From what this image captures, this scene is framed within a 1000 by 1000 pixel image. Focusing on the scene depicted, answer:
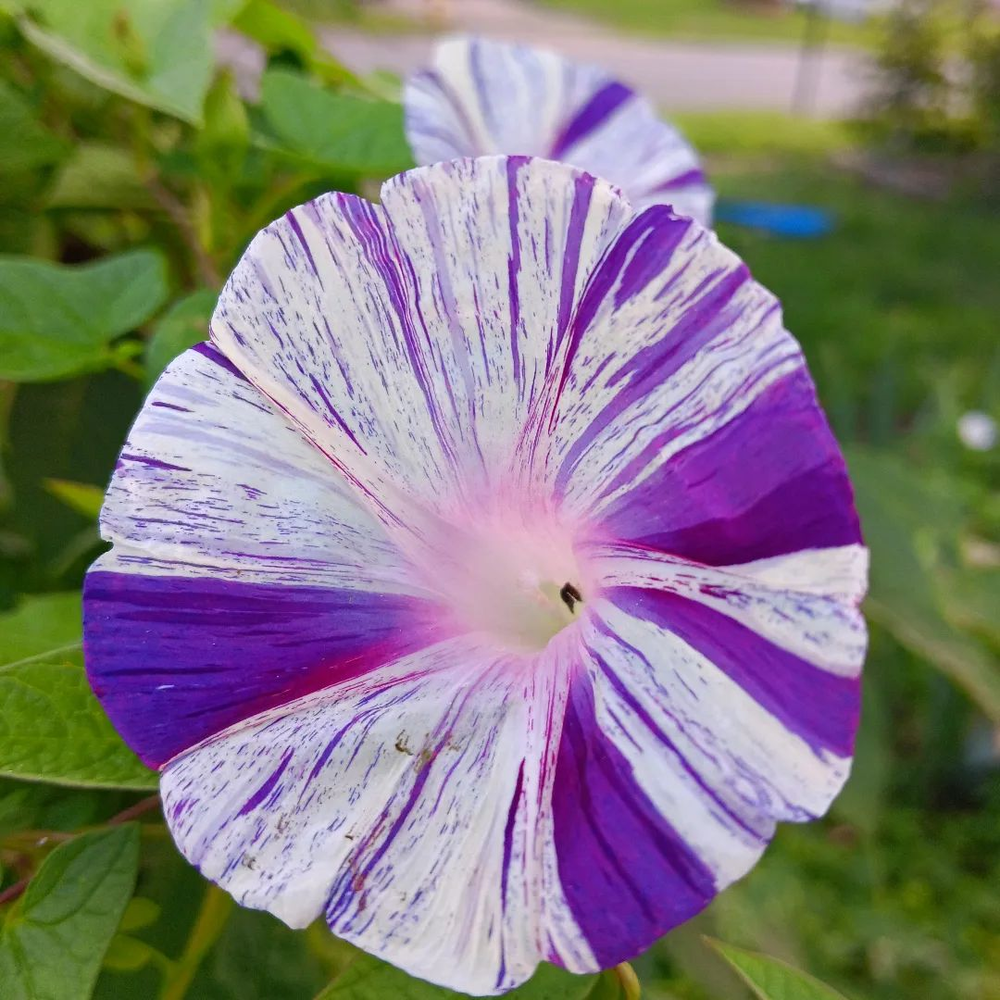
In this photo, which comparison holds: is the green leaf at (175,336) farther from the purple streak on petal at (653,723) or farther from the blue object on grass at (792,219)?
the blue object on grass at (792,219)

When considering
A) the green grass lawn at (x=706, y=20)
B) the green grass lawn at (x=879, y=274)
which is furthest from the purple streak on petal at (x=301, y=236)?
the green grass lawn at (x=706, y=20)

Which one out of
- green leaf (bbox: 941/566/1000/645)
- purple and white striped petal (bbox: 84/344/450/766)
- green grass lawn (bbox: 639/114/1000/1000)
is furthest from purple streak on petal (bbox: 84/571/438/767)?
green leaf (bbox: 941/566/1000/645)

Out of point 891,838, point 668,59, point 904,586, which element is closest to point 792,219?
point 891,838

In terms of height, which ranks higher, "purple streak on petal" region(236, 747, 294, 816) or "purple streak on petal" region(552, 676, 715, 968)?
"purple streak on petal" region(552, 676, 715, 968)

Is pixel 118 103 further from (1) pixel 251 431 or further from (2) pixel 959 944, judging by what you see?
(2) pixel 959 944

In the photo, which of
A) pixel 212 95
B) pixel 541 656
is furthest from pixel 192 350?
pixel 212 95

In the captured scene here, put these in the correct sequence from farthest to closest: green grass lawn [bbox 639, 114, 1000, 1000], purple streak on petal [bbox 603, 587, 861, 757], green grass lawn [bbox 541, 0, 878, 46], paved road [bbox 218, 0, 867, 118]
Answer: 1. green grass lawn [bbox 541, 0, 878, 46]
2. paved road [bbox 218, 0, 867, 118]
3. green grass lawn [bbox 639, 114, 1000, 1000]
4. purple streak on petal [bbox 603, 587, 861, 757]

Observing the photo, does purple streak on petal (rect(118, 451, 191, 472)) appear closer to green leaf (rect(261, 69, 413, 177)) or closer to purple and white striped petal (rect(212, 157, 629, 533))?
purple and white striped petal (rect(212, 157, 629, 533))

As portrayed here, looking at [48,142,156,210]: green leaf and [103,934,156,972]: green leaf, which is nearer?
[103,934,156,972]: green leaf
